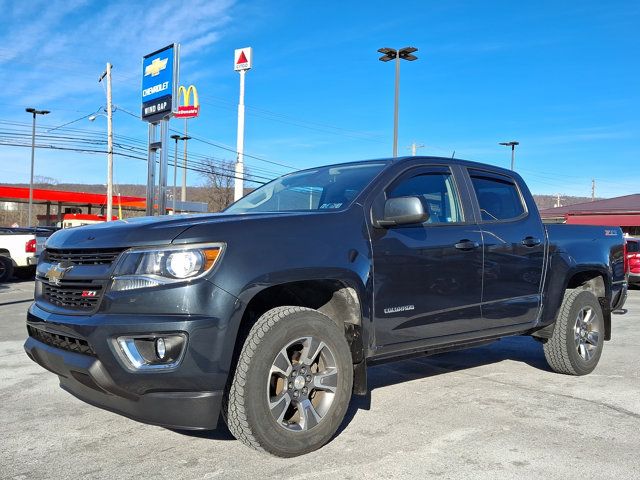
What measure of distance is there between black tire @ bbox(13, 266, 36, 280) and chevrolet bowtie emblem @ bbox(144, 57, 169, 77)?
6.43 meters

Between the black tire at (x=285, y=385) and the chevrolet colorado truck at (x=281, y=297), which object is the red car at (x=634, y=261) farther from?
the black tire at (x=285, y=385)

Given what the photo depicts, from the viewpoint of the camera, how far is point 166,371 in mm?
3057

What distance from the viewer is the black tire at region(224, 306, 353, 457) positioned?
3248 mm

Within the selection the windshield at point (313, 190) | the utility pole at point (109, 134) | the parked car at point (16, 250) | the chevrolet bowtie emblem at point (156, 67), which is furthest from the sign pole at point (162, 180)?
the utility pole at point (109, 134)

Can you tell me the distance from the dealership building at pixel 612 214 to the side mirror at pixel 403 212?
1552 inches

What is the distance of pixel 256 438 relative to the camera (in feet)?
10.7

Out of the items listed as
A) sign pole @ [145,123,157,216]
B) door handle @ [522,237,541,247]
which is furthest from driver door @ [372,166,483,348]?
sign pole @ [145,123,157,216]

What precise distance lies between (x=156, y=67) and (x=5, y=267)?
22.5 feet

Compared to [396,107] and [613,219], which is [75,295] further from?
[613,219]

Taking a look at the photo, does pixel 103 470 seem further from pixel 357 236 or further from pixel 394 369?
pixel 394 369

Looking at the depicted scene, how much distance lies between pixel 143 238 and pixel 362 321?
1462 millimetres

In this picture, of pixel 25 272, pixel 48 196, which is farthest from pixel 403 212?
pixel 48 196

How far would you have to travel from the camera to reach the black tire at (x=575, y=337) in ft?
18.3

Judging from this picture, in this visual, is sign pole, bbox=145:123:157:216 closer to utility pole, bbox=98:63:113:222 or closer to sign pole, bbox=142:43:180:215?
sign pole, bbox=142:43:180:215
